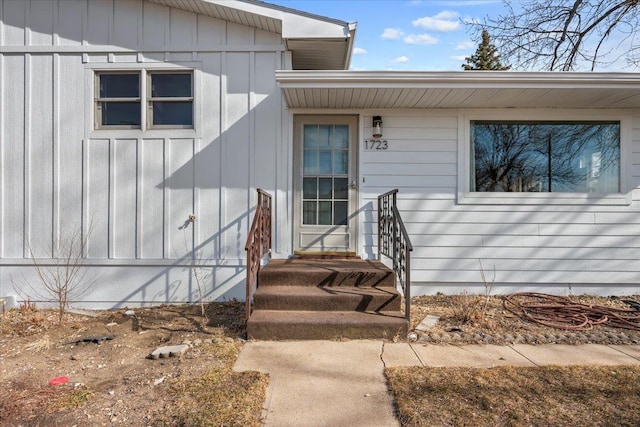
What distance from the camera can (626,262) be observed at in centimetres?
512

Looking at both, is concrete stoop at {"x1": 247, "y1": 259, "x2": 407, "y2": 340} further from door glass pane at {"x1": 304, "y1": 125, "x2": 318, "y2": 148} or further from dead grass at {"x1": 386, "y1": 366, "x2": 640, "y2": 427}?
door glass pane at {"x1": 304, "y1": 125, "x2": 318, "y2": 148}

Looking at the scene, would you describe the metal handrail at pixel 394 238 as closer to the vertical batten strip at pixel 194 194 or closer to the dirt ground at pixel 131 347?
the dirt ground at pixel 131 347

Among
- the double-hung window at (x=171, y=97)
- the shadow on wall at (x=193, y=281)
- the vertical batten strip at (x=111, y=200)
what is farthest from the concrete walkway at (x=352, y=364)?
the double-hung window at (x=171, y=97)

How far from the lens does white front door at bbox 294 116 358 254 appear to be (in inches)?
206

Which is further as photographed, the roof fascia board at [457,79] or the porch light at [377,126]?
the porch light at [377,126]

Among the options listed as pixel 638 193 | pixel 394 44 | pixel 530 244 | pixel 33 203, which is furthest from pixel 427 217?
pixel 394 44

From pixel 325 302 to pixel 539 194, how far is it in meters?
3.49

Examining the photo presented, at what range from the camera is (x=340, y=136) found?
5285 mm

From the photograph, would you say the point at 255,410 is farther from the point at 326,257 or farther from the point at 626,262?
the point at 626,262

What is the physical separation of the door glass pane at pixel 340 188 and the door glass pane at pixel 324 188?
0.25 ft

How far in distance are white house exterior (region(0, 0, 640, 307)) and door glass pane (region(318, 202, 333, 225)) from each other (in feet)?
1.42

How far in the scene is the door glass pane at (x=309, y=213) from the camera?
527 centimetres

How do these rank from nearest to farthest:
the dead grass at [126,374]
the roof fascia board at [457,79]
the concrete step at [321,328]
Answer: the dead grass at [126,374] → the concrete step at [321,328] → the roof fascia board at [457,79]

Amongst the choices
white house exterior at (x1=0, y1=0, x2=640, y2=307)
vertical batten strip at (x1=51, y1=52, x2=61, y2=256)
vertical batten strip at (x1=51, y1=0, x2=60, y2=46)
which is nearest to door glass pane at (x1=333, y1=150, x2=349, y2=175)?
white house exterior at (x1=0, y1=0, x2=640, y2=307)
